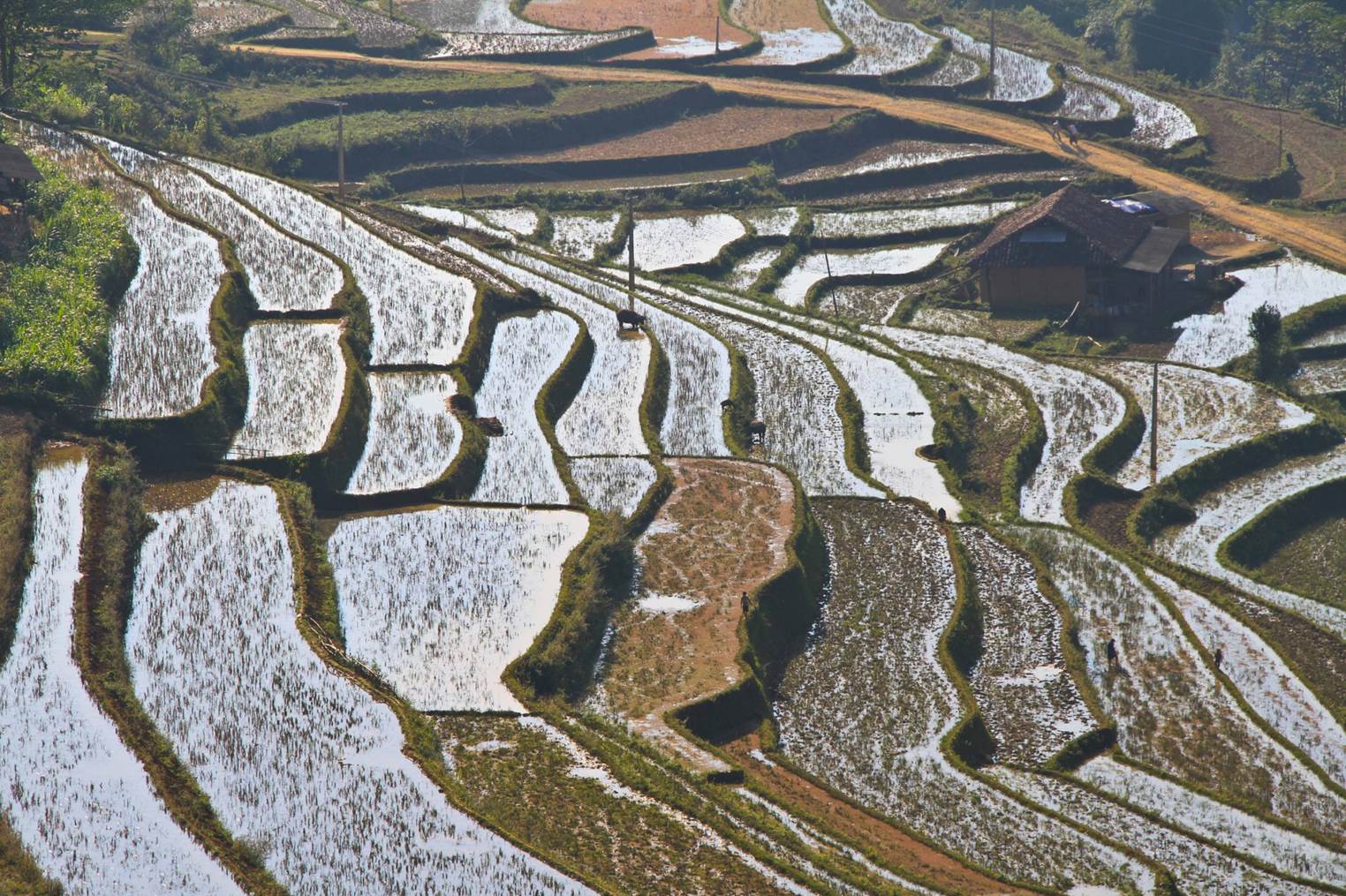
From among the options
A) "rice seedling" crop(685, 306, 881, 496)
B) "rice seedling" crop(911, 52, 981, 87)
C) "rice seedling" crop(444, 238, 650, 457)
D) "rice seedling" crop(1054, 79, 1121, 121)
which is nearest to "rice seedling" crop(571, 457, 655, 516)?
"rice seedling" crop(444, 238, 650, 457)

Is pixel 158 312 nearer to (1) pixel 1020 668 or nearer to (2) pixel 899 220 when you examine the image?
(1) pixel 1020 668

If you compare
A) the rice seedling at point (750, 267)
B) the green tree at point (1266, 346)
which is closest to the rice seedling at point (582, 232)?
the rice seedling at point (750, 267)

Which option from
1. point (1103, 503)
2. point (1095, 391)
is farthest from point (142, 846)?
point (1095, 391)

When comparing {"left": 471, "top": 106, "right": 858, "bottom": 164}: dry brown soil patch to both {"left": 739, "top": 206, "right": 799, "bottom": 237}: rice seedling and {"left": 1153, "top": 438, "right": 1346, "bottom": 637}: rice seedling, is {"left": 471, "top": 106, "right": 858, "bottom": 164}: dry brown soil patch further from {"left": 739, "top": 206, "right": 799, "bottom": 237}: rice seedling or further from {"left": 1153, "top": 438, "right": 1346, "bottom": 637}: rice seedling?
{"left": 1153, "top": 438, "right": 1346, "bottom": 637}: rice seedling

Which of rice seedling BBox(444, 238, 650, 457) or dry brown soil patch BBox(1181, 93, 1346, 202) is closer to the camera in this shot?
rice seedling BBox(444, 238, 650, 457)

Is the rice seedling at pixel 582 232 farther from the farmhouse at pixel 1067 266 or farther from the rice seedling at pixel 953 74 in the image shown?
the rice seedling at pixel 953 74

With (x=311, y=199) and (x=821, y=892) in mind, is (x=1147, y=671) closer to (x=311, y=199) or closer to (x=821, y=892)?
(x=821, y=892)
